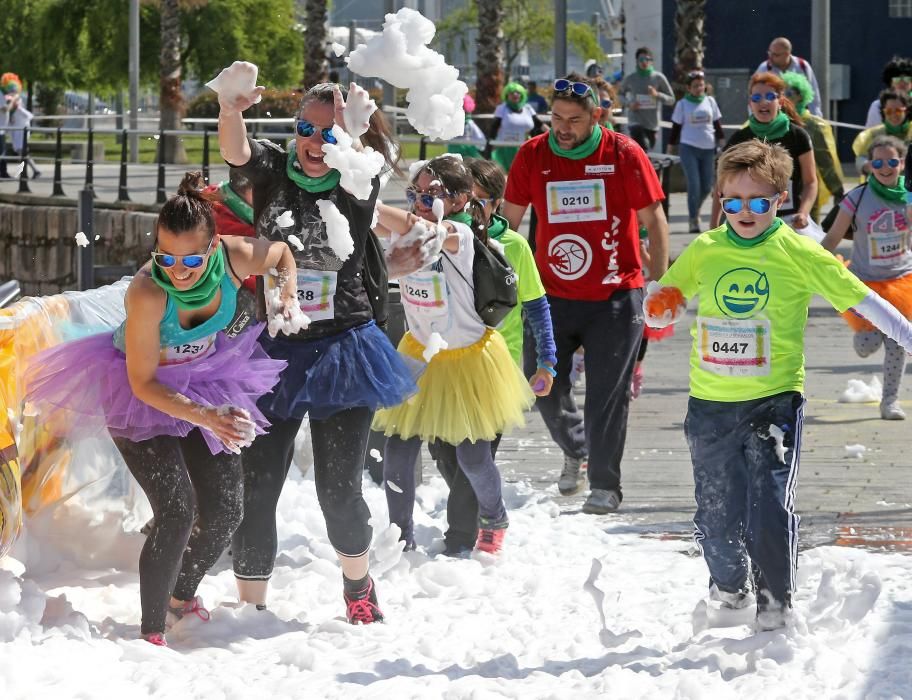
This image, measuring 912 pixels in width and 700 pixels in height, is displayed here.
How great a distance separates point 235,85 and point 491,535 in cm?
243

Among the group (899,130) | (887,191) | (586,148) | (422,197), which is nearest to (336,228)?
(422,197)

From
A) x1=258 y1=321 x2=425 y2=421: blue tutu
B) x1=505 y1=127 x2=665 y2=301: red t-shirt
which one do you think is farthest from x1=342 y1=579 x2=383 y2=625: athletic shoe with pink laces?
x1=505 y1=127 x2=665 y2=301: red t-shirt

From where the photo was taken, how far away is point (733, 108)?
3669cm

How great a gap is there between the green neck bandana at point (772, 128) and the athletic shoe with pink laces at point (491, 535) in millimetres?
4077

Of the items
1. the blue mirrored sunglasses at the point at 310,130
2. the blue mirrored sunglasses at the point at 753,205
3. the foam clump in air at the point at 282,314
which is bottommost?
the foam clump in air at the point at 282,314

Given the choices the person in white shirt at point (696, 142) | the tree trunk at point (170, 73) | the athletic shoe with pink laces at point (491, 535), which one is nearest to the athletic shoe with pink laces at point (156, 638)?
the athletic shoe with pink laces at point (491, 535)

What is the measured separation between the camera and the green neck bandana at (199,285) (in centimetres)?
523

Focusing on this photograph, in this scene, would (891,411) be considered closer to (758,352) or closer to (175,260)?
(758,352)

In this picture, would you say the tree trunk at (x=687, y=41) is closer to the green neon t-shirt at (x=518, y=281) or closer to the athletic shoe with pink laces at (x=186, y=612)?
the green neon t-shirt at (x=518, y=281)

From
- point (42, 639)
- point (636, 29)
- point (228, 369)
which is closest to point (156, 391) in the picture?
point (228, 369)

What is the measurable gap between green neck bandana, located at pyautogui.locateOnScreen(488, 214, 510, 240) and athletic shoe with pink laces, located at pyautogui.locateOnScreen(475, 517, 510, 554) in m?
1.19

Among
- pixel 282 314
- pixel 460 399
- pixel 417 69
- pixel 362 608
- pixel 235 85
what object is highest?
pixel 417 69

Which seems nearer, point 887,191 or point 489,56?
point 887,191

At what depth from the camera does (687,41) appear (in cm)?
2578
